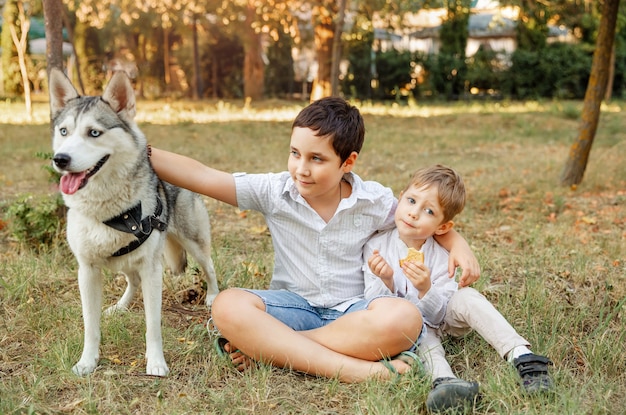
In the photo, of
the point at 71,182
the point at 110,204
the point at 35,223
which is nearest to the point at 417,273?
the point at 110,204

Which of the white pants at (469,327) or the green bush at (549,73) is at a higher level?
the green bush at (549,73)

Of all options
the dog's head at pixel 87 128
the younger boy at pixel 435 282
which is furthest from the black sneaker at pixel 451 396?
the dog's head at pixel 87 128

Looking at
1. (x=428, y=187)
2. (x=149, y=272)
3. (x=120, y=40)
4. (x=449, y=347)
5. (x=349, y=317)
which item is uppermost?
(x=120, y=40)

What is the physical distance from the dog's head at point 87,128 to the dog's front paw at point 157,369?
2.85 ft

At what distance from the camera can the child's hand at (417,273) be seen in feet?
8.93

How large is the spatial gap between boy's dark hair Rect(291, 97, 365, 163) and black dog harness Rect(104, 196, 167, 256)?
83 centimetres

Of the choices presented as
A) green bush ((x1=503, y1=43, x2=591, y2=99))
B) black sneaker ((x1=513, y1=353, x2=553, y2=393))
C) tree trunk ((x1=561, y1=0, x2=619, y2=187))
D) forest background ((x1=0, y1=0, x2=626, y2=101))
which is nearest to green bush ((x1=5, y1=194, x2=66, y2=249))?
black sneaker ((x1=513, y1=353, x2=553, y2=393))

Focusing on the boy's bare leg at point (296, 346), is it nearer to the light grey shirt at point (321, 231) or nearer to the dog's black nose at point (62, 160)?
the light grey shirt at point (321, 231)

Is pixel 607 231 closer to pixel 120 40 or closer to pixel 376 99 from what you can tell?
pixel 376 99

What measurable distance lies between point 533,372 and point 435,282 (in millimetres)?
656

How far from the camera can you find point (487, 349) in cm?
295

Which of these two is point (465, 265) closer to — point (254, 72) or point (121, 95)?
point (121, 95)

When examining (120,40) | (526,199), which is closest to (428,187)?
(526,199)

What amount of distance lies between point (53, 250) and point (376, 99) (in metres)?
18.6
